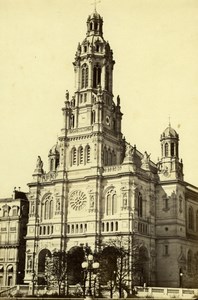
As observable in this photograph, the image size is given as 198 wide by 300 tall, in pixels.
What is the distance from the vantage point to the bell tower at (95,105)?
80.8 metres

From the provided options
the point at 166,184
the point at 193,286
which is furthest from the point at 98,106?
the point at 193,286

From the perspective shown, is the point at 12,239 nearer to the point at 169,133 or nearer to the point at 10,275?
the point at 10,275

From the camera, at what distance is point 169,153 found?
86750 mm

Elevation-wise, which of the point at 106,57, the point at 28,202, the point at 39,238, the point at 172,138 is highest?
the point at 106,57

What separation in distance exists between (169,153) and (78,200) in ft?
55.8

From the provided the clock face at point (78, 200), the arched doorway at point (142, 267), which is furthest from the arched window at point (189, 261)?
the clock face at point (78, 200)

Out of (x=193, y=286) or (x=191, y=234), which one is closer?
(x=193, y=286)

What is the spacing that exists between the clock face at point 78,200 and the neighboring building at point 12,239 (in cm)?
1263

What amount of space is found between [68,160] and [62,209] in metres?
7.56

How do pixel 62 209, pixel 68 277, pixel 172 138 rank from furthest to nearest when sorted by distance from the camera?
1. pixel 172 138
2. pixel 62 209
3. pixel 68 277

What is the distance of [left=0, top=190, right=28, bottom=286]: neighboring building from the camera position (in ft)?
285

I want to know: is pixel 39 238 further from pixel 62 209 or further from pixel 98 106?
pixel 98 106

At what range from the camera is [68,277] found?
2968 inches

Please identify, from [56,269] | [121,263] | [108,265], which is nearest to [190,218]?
[108,265]
